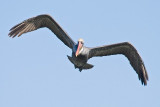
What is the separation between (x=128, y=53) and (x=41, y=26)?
468cm

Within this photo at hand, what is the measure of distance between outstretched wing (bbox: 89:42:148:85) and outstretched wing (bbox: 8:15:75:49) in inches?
56.4

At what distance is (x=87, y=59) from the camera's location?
64.8 feet

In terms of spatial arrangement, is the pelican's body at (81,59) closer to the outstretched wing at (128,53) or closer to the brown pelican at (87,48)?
the brown pelican at (87,48)

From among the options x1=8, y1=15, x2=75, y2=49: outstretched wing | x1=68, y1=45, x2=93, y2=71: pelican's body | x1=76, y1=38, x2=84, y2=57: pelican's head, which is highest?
x1=8, y1=15, x2=75, y2=49: outstretched wing

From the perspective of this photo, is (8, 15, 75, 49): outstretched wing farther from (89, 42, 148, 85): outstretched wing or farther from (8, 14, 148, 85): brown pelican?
(89, 42, 148, 85): outstretched wing

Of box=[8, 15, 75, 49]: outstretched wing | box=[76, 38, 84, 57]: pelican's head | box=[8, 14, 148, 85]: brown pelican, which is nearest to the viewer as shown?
box=[76, 38, 84, 57]: pelican's head

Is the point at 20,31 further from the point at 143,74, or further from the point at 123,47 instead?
the point at 143,74

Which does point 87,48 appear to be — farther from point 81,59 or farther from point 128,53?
point 128,53

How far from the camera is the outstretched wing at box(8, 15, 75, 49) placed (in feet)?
67.4

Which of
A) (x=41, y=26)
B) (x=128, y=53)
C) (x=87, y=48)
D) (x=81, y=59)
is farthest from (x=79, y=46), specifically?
(x=128, y=53)

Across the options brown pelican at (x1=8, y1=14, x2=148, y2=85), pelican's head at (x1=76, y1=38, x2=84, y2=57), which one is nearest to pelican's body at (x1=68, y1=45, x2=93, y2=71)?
pelican's head at (x1=76, y1=38, x2=84, y2=57)

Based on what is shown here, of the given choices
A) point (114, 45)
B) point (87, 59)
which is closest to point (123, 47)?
point (114, 45)

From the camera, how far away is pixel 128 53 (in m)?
21.0

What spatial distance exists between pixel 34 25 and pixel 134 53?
5.27 metres
